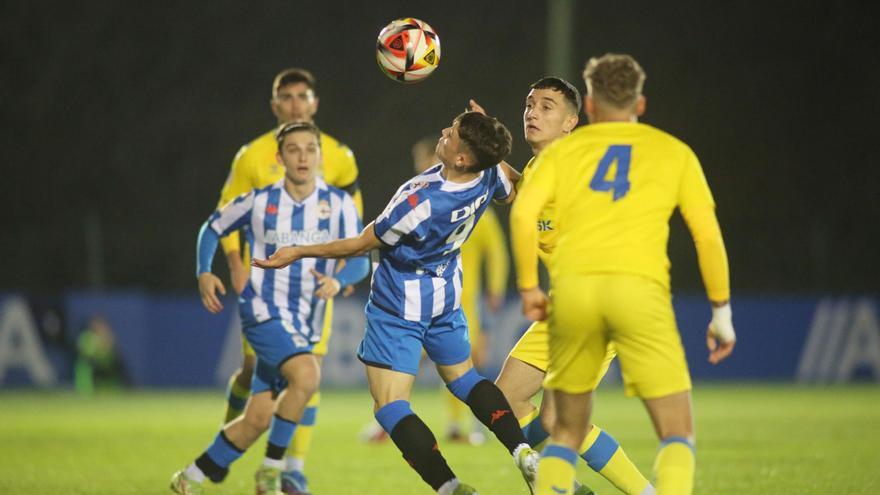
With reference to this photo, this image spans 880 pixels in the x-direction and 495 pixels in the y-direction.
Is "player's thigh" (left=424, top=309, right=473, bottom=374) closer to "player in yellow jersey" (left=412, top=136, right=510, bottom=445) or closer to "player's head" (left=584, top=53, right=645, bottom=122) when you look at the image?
"player's head" (left=584, top=53, right=645, bottom=122)

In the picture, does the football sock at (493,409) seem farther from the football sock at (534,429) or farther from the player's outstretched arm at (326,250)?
the player's outstretched arm at (326,250)

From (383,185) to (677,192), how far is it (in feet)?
94.1

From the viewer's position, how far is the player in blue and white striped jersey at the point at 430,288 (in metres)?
6.50

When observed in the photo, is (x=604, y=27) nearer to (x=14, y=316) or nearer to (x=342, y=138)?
(x=342, y=138)

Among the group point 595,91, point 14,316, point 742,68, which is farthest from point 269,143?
point 742,68

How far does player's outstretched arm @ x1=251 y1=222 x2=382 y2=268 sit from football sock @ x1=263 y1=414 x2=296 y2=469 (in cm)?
153

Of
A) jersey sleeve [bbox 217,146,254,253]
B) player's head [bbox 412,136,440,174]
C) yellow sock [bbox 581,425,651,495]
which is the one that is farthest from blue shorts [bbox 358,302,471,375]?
player's head [bbox 412,136,440,174]

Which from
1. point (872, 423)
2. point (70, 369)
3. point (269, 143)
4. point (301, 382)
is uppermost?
point (269, 143)

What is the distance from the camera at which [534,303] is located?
218 inches

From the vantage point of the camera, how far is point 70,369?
781 inches

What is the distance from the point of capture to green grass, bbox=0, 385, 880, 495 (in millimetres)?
8578

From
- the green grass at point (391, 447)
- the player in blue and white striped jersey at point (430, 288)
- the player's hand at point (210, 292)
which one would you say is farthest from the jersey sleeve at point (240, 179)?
the player in blue and white striped jersey at point (430, 288)

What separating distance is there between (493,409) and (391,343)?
1.97 feet

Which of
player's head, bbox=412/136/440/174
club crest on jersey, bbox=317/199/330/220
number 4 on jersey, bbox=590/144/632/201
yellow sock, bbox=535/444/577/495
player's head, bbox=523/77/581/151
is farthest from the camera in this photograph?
player's head, bbox=412/136/440/174
